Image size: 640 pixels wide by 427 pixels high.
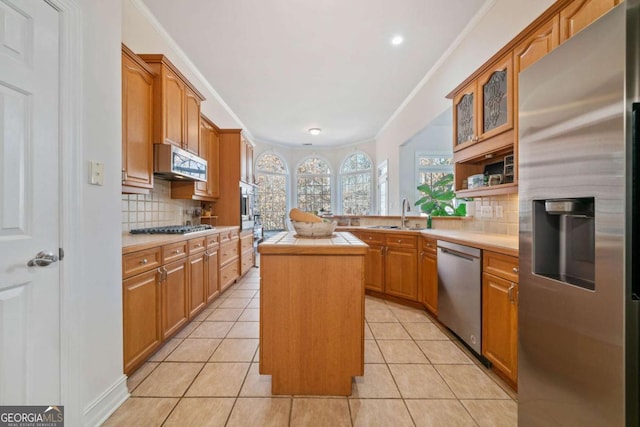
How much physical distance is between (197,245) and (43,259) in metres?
1.52

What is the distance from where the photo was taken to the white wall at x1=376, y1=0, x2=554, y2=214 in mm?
2027

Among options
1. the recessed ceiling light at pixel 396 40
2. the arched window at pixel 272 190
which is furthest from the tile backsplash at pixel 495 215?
the arched window at pixel 272 190

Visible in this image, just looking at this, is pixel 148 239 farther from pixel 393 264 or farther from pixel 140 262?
pixel 393 264

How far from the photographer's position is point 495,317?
1.74 m

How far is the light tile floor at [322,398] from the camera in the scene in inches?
55.3

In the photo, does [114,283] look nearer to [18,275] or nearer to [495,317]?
[18,275]

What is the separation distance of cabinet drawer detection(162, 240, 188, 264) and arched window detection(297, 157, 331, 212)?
5.21 metres

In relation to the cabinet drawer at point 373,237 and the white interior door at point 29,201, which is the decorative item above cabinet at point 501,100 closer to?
the cabinet drawer at point 373,237

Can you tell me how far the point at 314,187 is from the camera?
7504 mm

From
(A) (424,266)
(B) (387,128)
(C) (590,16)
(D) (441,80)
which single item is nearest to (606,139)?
(C) (590,16)

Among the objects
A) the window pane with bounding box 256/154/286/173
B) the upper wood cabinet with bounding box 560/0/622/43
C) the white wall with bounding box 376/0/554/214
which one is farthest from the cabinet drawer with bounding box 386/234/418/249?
the window pane with bounding box 256/154/286/173

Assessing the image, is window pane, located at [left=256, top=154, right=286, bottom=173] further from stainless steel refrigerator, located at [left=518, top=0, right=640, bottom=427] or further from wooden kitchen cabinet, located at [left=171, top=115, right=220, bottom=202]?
stainless steel refrigerator, located at [left=518, top=0, right=640, bottom=427]

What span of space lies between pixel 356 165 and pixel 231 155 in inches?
157

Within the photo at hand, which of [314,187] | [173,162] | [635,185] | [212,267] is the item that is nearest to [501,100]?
[635,185]
